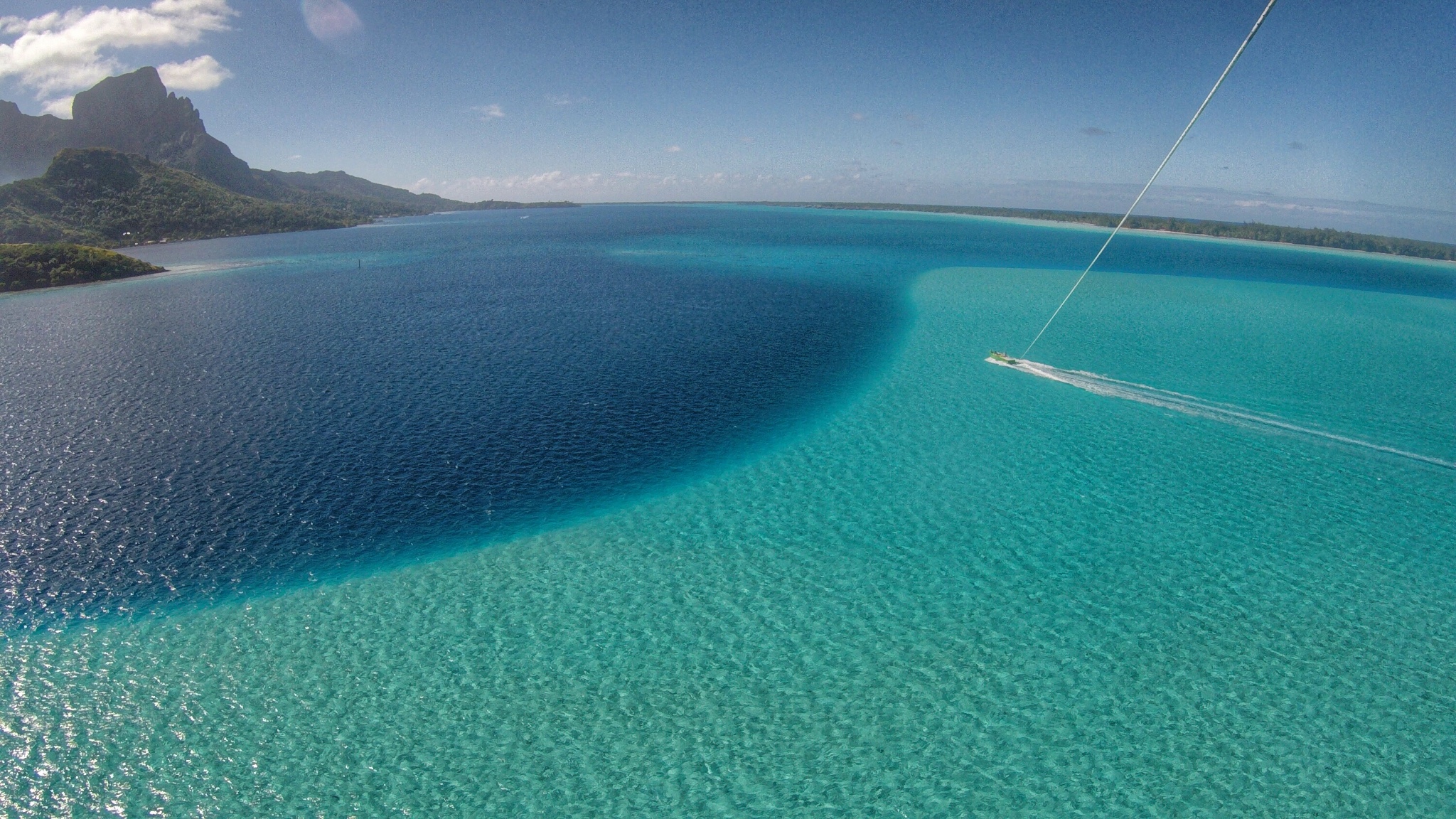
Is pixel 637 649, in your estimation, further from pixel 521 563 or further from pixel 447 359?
pixel 447 359

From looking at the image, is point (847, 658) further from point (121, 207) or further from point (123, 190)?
point (123, 190)

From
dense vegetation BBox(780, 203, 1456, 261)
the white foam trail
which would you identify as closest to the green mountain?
the white foam trail

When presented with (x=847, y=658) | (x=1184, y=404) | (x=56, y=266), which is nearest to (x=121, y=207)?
(x=56, y=266)

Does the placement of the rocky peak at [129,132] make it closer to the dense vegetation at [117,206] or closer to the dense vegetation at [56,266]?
the dense vegetation at [117,206]

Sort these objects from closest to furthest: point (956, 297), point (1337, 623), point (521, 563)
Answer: point (1337, 623) < point (521, 563) < point (956, 297)

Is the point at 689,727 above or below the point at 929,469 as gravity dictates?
below

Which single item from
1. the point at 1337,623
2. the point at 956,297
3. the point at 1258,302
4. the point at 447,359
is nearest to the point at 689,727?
the point at 1337,623

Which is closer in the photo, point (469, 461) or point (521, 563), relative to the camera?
point (521, 563)

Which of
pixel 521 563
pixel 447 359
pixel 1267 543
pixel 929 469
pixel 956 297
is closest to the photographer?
pixel 521 563
